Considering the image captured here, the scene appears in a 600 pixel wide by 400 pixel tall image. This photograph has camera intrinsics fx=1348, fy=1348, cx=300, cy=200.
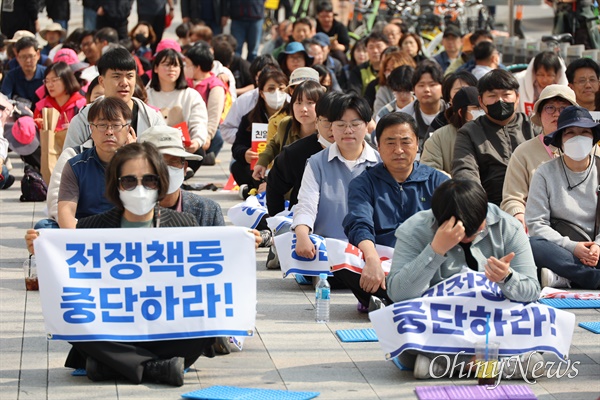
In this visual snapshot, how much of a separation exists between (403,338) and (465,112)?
4316mm

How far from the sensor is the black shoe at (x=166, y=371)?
6195 mm

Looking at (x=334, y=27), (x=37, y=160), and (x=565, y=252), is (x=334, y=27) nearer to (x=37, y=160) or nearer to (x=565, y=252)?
(x=37, y=160)

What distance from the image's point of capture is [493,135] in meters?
9.93

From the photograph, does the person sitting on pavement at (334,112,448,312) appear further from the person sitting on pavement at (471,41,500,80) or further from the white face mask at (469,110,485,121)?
the person sitting on pavement at (471,41,500,80)

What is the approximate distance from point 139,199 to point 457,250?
1.53 metres

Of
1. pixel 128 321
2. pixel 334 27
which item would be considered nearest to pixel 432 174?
pixel 128 321

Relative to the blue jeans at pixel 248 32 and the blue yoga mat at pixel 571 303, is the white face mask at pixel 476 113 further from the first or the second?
the blue jeans at pixel 248 32

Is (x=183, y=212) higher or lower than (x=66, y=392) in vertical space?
higher

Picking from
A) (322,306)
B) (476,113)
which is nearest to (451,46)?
(476,113)

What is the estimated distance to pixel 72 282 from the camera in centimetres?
633

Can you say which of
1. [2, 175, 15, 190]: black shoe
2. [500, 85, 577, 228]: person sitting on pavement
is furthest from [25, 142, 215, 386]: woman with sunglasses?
[2, 175, 15, 190]: black shoe

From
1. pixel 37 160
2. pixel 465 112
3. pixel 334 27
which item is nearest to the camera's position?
pixel 465 112

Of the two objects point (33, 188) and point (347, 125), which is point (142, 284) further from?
point (33, 188)

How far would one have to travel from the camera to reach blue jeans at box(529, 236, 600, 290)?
870 centimetres
